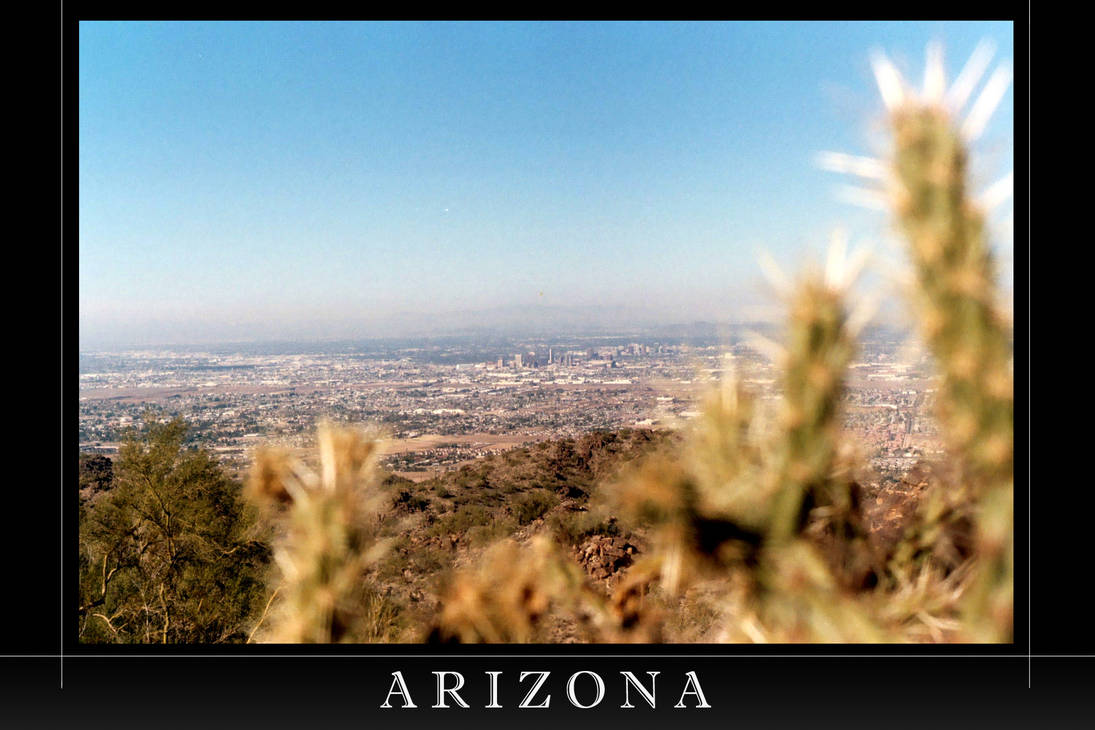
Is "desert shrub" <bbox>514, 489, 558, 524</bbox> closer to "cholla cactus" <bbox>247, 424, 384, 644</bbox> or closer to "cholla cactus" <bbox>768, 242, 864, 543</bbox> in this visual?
"cholla cactus" <bbox>247, 424, 384, 644</bbox>

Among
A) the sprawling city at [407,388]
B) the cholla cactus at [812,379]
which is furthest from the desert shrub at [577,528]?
the cholla cactus at [812,379]

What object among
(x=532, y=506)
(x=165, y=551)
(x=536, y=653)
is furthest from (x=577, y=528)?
(x=165, y=551)

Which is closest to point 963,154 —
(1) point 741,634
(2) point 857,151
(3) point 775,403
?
(2) point 857,151

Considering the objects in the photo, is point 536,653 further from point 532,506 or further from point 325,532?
point 532,506

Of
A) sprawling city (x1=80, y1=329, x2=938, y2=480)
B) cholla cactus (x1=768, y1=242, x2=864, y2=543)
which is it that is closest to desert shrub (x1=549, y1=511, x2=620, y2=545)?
sprawling city (x1=80, y1=329, x2=938, y2=480)
